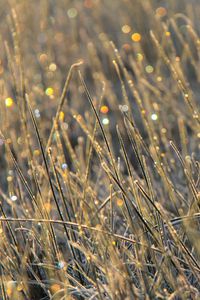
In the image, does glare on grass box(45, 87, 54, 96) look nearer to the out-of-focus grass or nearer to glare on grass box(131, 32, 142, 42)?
the out-of-focus grass

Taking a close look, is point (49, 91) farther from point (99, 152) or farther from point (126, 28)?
point (99, 152)

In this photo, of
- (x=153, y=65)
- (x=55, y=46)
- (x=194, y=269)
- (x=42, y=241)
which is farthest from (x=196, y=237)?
(x=55, y=46)

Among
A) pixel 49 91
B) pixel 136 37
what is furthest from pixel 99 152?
pixel 136 37

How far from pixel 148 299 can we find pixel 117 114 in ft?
4.81

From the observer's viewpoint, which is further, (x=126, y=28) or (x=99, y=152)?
(x=126, y=28)

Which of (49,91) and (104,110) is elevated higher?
(49,91)

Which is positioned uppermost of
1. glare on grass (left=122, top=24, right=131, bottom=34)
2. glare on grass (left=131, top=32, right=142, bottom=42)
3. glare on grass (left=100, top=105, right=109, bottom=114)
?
glare on grass (left=122, top=24, right=131, bottom=34)

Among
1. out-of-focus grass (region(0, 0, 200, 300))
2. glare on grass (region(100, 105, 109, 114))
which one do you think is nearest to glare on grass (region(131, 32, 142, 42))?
out-of-focus grass (region(0, 0, 200, 300))

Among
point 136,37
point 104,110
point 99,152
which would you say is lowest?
point 104,110

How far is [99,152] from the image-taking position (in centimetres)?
105

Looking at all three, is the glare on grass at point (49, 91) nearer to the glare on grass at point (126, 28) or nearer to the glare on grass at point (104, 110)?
the glare on grass at point (104, 110)

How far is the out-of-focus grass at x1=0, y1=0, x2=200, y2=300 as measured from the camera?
1006 millimetres

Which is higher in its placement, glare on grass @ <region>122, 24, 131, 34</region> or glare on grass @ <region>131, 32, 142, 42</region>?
glare on grass @ <region>122, 24, 131, 34</region>

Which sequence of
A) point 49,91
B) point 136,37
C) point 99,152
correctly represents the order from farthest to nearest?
point 136,37, point 49,91, point 99,152
